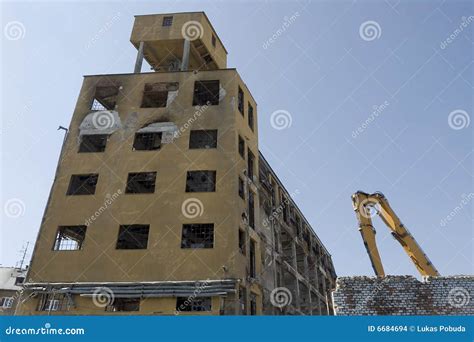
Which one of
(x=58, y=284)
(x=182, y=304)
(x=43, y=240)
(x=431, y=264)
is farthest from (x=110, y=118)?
(x=431, y=264)

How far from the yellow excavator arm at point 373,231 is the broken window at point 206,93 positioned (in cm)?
1036

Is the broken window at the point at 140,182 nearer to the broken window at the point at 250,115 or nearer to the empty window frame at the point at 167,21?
the broken window at the point at 250,115

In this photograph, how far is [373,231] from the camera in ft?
63.1
